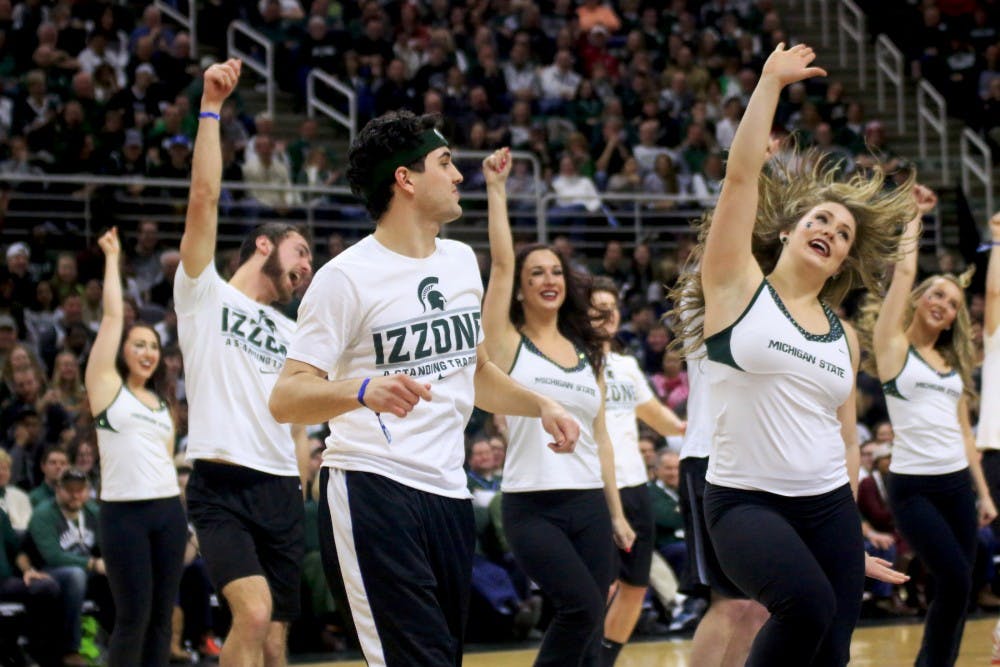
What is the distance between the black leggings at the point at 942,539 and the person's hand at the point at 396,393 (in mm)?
3962

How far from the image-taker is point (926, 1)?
19.5 metres

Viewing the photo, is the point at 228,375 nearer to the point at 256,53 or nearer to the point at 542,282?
the point at 542,282

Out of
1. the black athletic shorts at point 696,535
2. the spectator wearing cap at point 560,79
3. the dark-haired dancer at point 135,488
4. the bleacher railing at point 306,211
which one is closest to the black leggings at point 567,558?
the black athletic shorts at point 696,535

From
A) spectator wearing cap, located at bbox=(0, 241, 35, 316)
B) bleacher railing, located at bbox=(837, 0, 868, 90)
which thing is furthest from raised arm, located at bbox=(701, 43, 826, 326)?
bleacher railing, located at bbox=(837, 0, 868, 90)

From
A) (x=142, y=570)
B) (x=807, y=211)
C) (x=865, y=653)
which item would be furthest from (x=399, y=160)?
(x=865, y=653)

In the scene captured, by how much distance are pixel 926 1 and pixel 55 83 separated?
37.6 ft

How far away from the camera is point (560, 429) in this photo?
4242 mm

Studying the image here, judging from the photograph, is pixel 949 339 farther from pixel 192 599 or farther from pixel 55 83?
pixel 55 83

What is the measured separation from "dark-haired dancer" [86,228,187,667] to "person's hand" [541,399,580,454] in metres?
2.75

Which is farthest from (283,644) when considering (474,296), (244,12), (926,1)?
(926,1)

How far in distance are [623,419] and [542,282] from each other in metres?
1.45

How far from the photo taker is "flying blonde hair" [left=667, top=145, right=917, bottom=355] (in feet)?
17.1

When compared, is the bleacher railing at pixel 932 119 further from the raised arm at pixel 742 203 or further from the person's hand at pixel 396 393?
the person's hand at pixel 396 393

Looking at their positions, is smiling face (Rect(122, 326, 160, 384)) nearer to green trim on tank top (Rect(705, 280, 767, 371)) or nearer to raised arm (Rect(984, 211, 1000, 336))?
green trim on tank top (Rect(705, 280, 767, 371))
